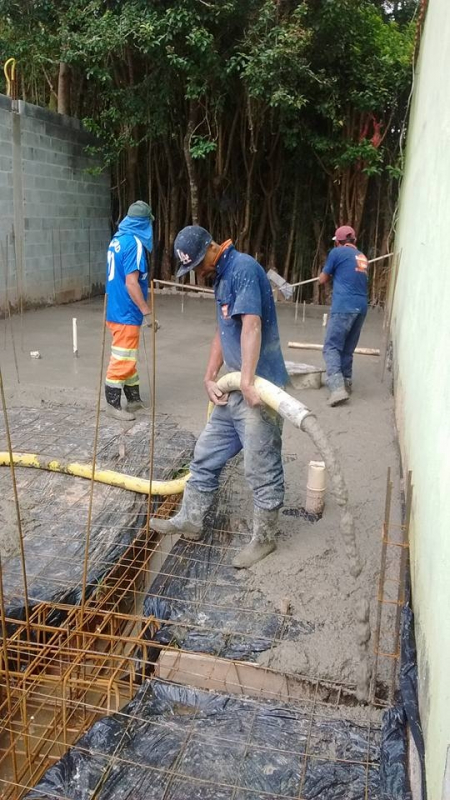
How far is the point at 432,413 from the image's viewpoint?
8.64ft

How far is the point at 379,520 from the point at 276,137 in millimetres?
8624

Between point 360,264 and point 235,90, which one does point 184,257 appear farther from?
point 235,90

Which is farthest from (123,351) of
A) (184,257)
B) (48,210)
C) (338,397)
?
(48,210)

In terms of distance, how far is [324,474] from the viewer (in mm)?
3549

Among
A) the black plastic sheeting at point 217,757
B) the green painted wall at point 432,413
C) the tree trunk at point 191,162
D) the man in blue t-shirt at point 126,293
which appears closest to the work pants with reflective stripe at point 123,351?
the man in blue t-shirt at point 126,293

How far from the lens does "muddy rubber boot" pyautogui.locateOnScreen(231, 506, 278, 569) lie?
3078 mm

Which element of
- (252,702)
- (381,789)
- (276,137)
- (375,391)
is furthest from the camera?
(276,137)

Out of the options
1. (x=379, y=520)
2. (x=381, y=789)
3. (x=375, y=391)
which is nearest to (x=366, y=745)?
(x=381, y=789)

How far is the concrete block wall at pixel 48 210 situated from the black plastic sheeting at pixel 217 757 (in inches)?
268

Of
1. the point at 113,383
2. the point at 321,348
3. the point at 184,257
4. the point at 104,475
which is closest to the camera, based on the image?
the point at 184,257

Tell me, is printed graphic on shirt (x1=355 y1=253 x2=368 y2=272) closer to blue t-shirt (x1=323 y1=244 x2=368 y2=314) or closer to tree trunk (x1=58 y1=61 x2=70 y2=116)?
blue t-shirt (x1=323 y1=244 x2=368 y2=314)

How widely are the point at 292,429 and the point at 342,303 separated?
1342mm

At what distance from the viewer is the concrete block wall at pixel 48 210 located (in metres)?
8.48

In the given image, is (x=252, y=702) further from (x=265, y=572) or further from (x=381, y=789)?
(x=265, y=572)
